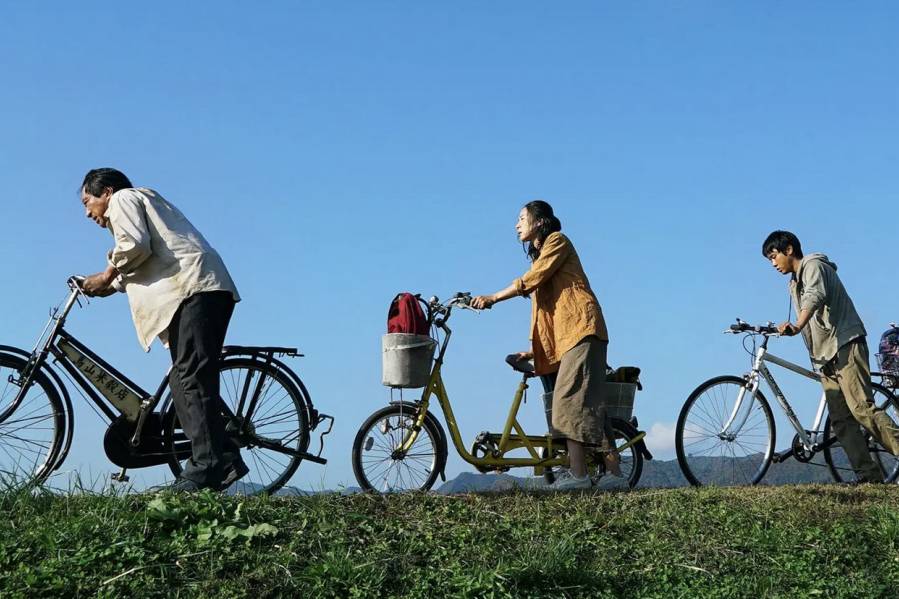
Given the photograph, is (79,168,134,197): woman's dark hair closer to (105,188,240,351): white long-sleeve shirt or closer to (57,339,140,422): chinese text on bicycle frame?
(105,188,240,351): white long-sleeve shirt

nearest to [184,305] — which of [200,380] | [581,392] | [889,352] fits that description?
[200,380]

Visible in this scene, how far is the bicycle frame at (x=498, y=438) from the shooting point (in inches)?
323

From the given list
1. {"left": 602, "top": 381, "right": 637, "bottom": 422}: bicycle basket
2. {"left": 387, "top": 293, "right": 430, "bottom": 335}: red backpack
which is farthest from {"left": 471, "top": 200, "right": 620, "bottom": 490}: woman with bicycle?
{"left": 602, "top": 381, "right": 637, "bottom": 422}: bicycle basket

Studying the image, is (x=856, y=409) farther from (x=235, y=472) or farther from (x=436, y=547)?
(x=235, y=472)

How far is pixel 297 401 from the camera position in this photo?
26.0ft

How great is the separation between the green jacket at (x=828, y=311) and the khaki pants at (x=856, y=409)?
0.30 ft

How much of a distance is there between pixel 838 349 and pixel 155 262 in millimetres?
6575

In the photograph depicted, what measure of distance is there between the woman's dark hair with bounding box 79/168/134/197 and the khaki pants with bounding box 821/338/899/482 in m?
6.82

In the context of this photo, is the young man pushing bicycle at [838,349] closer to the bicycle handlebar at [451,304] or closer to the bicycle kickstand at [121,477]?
the bicycle handlebar at [451,304]

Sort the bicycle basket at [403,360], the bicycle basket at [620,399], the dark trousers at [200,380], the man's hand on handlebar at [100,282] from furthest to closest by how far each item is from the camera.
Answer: the bicycle basket at [620,399], the bicycle basket at [403,360], the man's hand on handlebar at [100,282], the dark trousers at [200,380]

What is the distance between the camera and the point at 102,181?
720 cm

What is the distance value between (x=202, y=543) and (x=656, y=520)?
9.93 ft

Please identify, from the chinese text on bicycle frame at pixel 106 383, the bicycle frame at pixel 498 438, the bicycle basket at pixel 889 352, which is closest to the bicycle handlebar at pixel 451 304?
the bicycle frame at pixel 498 438

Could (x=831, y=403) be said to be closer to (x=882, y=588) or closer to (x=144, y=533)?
(x=882, y=588)
